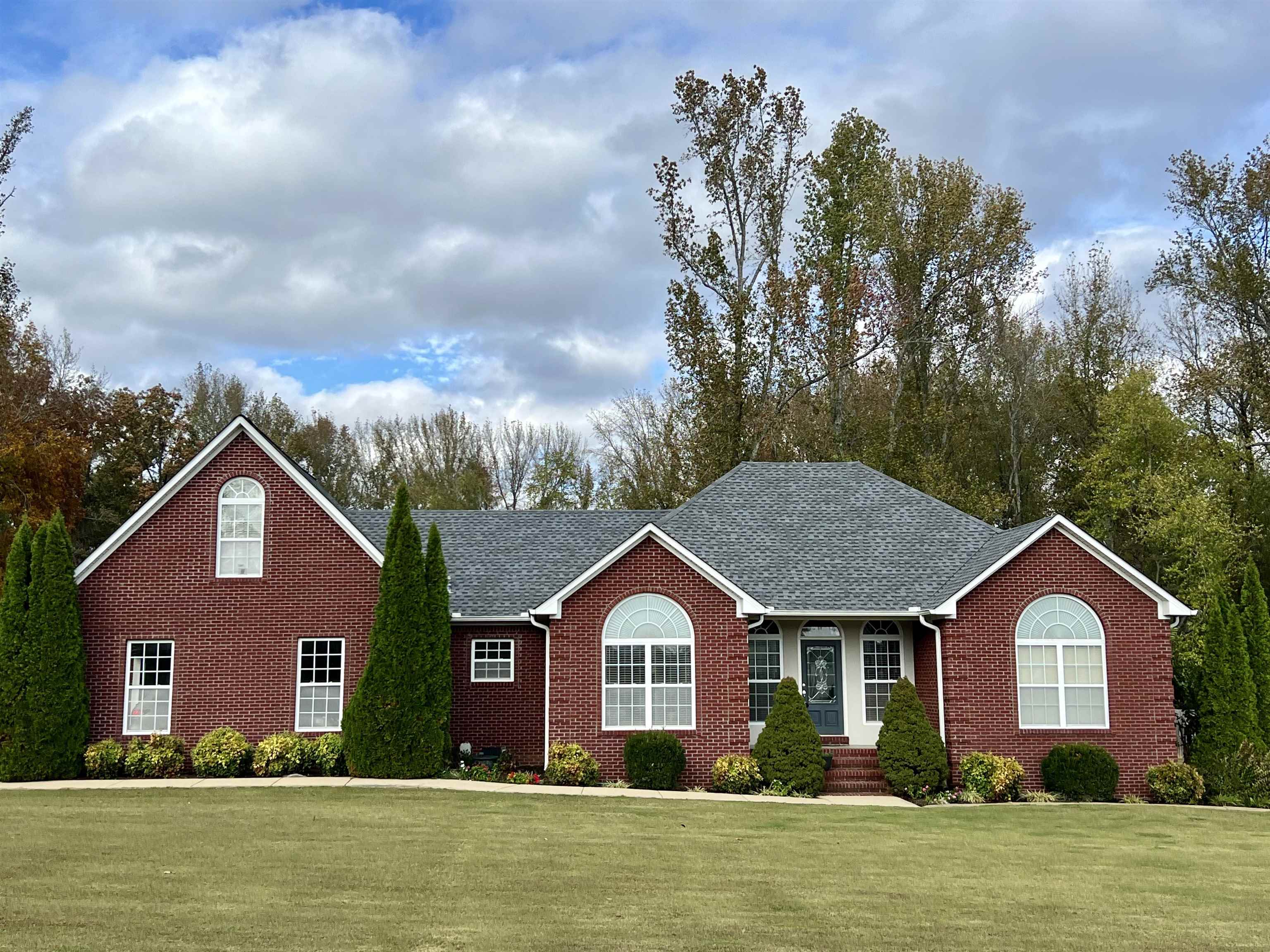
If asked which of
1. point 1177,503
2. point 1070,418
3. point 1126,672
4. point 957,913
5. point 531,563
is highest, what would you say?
point 1070,418

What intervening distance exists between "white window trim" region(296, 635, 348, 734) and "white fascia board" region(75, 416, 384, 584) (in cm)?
180

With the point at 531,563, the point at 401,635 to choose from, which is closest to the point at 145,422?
the point at 531,563

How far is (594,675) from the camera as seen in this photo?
21547mm

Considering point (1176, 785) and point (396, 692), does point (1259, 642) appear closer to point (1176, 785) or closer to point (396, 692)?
point (1176, 785)

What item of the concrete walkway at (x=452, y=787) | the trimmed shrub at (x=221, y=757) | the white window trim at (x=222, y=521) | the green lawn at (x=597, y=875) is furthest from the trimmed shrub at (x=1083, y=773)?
the white window trim at (x=222, y=521)

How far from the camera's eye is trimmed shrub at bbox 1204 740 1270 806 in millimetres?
20984

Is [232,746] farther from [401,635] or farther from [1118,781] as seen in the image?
[1118,781]

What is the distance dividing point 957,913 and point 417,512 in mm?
19629

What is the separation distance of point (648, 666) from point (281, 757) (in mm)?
6941

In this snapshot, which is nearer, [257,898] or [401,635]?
[257,898]

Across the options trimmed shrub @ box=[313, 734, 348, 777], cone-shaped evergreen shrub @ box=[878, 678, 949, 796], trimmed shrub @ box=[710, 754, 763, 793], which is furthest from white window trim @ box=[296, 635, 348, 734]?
cone-shaped evergreen shrub @ box=[878, 678, 949, 796]

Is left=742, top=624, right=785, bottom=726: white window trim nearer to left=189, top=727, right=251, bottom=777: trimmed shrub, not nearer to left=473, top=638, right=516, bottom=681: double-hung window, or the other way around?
left=473, top=638, right=516, bottom=681: double-hung window

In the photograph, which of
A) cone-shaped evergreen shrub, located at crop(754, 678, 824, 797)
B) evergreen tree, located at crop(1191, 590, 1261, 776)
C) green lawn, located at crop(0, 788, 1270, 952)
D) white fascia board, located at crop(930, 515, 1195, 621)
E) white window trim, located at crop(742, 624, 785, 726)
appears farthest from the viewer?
white window trim, located at crop(742, 624, 785, 726)

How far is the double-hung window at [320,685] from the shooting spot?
22.2 metres
